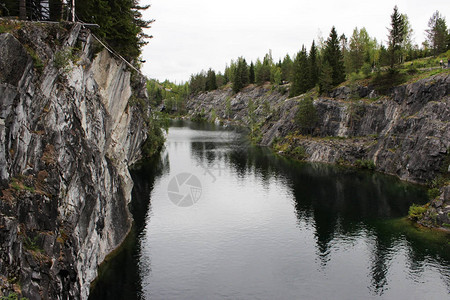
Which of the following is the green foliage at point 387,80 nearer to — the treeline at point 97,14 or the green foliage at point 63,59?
the treeline at point 97,14

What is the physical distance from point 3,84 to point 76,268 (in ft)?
42.8

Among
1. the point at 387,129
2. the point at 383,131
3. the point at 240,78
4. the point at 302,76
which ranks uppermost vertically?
the point at 240,78

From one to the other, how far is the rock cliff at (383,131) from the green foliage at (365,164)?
228 millimetres

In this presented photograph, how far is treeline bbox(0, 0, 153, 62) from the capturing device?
3162 cm

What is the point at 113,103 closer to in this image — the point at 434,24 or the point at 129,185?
the point at 129,185

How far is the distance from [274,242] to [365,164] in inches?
1807

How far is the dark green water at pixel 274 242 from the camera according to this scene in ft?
111

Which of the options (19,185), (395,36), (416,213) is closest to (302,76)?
(395,36)

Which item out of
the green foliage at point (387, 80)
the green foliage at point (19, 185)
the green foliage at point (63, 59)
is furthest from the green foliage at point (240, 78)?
the green foliage at point (19, 185)

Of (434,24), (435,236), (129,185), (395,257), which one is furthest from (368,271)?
(434,24)

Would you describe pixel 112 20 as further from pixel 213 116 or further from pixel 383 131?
pixel 213 116

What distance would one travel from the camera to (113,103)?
44.9 m

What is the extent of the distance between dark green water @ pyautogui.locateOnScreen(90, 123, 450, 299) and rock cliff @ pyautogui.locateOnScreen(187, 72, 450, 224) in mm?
5245

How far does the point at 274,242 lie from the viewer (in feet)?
143
